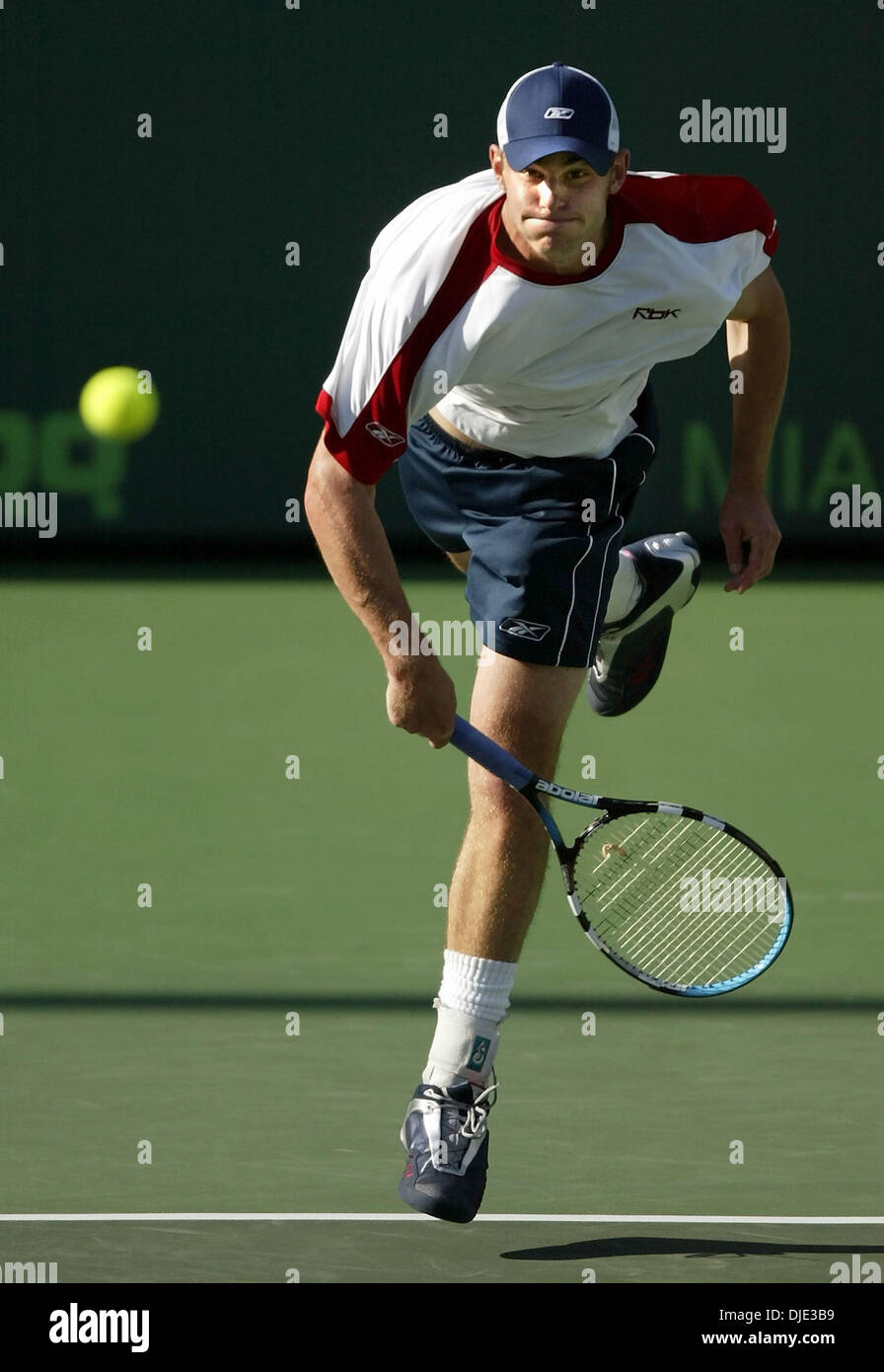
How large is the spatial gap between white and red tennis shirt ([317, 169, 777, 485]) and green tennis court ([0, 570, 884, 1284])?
1.14m

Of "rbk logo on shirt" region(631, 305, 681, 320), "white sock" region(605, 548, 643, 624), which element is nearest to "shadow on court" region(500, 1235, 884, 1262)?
"rbk logo on shirt" region(631, 305, 681, 320)

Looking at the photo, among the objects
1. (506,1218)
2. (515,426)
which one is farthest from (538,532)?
(506,1218)

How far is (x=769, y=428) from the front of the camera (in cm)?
426

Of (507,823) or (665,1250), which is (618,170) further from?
(665,1250)

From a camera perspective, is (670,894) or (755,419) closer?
(670,894)

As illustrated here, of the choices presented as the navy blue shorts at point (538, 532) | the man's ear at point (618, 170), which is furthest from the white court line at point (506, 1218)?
the man's ear at point (618, 170)

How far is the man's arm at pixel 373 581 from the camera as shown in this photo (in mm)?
3436

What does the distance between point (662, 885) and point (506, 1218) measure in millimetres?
578

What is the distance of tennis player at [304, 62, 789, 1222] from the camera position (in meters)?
3.42

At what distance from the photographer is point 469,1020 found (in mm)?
3629

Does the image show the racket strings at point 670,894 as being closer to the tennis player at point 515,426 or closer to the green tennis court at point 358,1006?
the tennis player at point 515,426

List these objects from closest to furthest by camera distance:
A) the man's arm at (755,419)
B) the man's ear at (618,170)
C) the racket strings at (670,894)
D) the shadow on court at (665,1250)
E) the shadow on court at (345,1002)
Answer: the shadow on court at (665,1250)
the man's ear at (618,170)
the racket strings at (670,894)
the man's arm at (755,419)
the shadow on court at (345,1002)

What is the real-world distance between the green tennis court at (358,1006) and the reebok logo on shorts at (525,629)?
32.9 inches

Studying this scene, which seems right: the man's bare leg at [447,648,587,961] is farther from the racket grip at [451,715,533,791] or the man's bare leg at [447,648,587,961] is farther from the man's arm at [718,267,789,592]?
the man's arm at [718,267,789,592]
